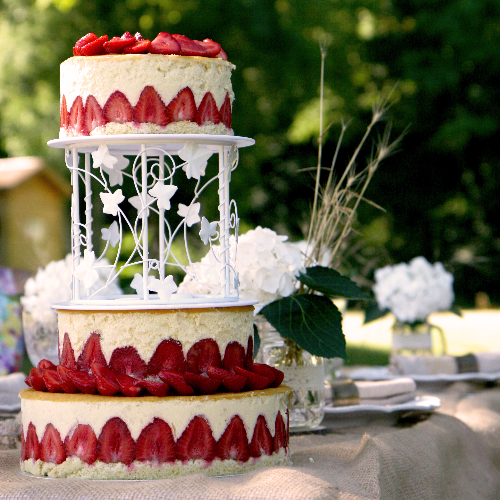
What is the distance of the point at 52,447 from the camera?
1.94m

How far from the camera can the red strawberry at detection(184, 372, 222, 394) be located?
75.2 inches

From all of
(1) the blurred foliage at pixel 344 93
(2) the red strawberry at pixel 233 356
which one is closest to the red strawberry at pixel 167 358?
(2) the red strawberry at pixel 233 356

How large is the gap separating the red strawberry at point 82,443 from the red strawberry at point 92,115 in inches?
30.1

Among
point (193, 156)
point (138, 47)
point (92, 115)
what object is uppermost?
point (138, 47)

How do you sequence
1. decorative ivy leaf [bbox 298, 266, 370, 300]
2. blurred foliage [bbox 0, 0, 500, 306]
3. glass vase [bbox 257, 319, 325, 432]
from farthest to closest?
blurred foliage [bbox 0, 0, 500, 306]
glass vase [bbox 257, 319, 325, 432]
decorative ivy leaf [bbox 298, 266, 370, 300]

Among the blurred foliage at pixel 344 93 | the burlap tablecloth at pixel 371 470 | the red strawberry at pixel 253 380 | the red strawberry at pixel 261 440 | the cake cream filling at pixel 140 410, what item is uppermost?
the blurred foliage at pixel 344 93

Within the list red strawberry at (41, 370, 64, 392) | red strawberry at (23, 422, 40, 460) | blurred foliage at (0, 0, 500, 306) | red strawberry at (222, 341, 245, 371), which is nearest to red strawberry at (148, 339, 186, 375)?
red strawberry at (222, 341, 245, 371)

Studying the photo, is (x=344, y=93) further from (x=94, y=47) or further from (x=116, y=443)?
(x=116, y=443)

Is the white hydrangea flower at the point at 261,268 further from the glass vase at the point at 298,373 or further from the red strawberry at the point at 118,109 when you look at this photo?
the red strawberry at the point at 118,109

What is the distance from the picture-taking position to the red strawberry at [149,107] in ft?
6.51

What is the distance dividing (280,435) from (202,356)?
12.3 inches

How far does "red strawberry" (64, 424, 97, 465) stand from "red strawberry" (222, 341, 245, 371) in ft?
1.25

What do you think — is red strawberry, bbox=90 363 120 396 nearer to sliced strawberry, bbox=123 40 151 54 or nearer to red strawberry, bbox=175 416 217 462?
red strawberry, bbox=175 416 217 462

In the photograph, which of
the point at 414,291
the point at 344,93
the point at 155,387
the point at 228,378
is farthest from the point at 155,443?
the point at 344,93
